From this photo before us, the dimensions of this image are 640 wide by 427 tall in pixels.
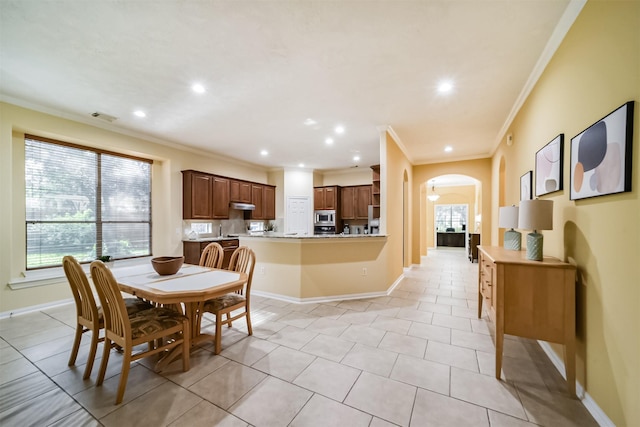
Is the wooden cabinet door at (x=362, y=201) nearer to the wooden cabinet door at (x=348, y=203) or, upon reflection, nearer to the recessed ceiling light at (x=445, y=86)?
the wooden cabinet door at (x=348, y=203)

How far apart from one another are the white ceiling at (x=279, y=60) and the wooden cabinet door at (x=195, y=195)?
1.29m

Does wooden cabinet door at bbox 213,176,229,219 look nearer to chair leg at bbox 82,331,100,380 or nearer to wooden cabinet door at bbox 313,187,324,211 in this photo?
wooden cabinet door at bbox 313,187,324,211

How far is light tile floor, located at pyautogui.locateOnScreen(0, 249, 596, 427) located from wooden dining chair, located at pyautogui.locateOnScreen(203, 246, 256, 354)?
22 cm

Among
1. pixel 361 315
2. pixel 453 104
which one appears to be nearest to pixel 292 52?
pixel 453 104

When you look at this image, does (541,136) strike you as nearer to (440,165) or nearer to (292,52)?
(292,52)

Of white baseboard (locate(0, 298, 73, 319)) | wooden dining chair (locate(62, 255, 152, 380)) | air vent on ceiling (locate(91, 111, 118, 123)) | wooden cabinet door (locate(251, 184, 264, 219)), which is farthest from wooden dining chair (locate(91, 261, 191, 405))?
wooden cabinet door (locate(251, 184, 264, 219))

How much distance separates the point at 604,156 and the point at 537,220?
63 cm

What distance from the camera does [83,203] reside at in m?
4.09

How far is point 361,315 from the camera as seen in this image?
10.8 feet

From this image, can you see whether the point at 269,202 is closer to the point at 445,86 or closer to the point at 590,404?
the point at 445,86

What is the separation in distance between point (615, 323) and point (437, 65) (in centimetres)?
242

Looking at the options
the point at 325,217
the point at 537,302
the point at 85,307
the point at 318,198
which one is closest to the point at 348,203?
the point at 325,217

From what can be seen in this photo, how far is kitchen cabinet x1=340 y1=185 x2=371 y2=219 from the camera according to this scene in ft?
24.8

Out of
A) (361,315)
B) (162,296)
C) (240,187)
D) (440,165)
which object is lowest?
(361,315)
